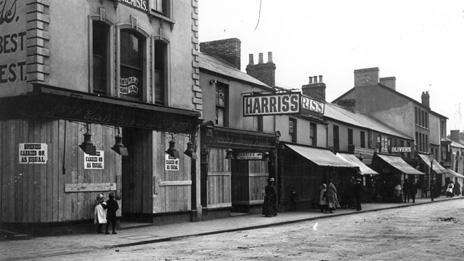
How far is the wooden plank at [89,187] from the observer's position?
52.3 feet

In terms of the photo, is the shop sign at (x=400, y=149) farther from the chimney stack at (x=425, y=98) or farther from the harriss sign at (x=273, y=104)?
the harriss sign at (x=273, y=104)

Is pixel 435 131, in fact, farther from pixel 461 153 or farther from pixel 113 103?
pixel 113 103

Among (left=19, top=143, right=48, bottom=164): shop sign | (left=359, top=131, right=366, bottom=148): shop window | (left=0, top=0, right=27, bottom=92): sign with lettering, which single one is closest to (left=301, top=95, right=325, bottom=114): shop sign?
(left=359, top=131, right=366, bottom=148): shop window

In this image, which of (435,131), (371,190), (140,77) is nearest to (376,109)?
(435,131)

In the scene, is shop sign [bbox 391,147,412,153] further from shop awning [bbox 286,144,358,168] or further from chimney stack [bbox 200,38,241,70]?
chimney stack [bbox 200,38,241,70]

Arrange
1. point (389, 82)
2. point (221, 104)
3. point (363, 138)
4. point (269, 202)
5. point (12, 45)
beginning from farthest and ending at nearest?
point (389, 82), point (363, 138), point (221, 104), point (269, 202), point (12, 45)

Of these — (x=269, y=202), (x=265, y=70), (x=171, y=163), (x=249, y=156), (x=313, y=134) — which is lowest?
(x=269, y=202)

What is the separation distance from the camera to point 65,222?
15.8 meters

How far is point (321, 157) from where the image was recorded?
99.8 ft

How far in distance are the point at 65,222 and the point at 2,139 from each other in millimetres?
2864

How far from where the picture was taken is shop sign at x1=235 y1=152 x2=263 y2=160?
2422 centimetres

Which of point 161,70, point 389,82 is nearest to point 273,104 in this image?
point 161,70

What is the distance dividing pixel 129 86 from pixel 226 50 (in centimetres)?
1188

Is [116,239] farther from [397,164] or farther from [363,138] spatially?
[397,164]
